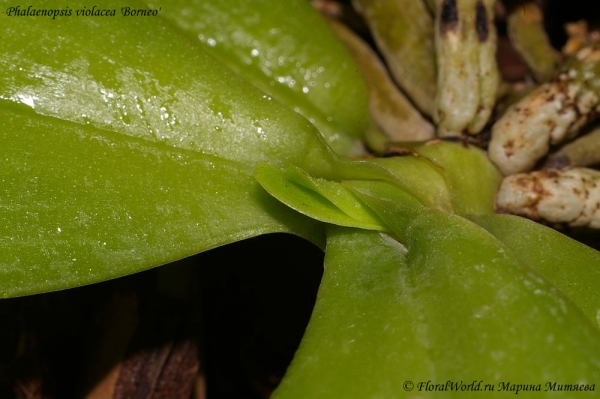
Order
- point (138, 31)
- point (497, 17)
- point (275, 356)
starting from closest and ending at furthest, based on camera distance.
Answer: point (138, 31) → point (275, 356) → point (497, 17)

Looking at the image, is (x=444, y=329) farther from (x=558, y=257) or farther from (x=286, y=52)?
(x=286, y=52)

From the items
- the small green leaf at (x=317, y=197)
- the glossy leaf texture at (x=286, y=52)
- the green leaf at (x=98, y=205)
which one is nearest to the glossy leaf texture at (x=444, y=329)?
the small green leaf at (x=317, y=197)

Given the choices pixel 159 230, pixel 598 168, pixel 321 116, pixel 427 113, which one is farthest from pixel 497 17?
pixel 159 230

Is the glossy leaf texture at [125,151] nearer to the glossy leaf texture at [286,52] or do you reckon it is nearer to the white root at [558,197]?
the glossy leaf texture at [286,52]

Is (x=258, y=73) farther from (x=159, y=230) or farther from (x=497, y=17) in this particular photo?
(x=497, y=17)

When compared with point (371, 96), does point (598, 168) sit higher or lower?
higher

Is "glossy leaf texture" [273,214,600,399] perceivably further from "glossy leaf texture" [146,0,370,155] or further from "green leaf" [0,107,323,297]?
"glossy leaf texture" [146,0,370,155]

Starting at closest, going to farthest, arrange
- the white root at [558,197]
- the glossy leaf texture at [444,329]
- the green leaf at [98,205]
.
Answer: the glossy leaf texture at [444,329] < the green leaf at [98,205] < the white root at [558,197]
